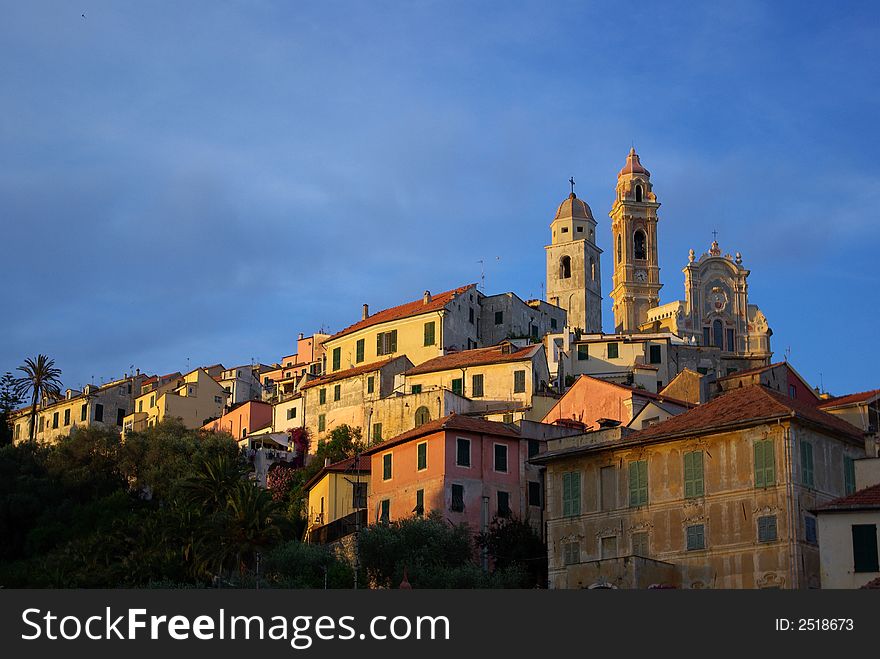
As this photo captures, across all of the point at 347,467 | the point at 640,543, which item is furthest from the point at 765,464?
the point at 347,467

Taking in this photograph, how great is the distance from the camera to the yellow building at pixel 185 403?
11219 centimetres

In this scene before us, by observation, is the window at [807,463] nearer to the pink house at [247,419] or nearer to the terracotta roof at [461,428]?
the terracotta roof at [461,428]

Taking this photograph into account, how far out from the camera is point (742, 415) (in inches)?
2312

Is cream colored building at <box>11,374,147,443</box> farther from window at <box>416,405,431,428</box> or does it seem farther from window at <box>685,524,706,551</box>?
window at <box>685,524,706,551</box>

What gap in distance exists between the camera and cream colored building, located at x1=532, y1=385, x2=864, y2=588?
56719 mm

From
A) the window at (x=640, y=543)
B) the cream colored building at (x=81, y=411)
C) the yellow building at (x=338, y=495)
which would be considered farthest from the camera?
the cream colored building at (x=81, y=411)

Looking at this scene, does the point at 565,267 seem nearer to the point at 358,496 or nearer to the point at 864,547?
the point at 358,496

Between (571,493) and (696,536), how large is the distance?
6225 millimetres

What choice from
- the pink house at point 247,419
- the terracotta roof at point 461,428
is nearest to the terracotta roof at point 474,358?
the pink house at point 247,419

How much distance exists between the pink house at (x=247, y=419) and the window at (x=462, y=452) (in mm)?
33830

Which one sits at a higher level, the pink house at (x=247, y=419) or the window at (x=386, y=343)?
the window at (x=386, y=343)

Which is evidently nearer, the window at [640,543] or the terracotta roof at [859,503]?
the terracotta roof at [859,503]

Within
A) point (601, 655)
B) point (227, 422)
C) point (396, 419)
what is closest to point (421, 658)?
point (601, 655)

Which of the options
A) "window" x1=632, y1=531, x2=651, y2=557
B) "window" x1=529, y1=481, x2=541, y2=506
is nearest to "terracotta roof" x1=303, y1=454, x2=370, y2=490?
"window" x1=529, y1=481, x2=541, y2=506
